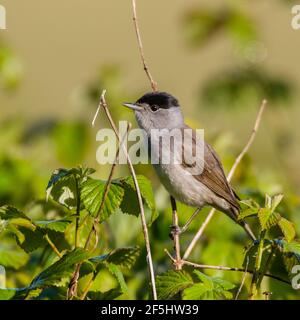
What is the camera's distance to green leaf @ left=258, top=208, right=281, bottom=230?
97.8 inches

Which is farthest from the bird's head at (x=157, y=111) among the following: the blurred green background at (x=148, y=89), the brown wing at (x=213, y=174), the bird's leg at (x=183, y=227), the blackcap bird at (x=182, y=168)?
the bird's leg at (x=183, y=227)

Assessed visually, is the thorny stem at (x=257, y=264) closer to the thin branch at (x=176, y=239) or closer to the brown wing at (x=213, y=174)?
the thin branch at (x=176, y=239)

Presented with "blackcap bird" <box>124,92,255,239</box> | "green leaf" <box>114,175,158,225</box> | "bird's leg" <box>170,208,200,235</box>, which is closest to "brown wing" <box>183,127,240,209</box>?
"blackcap bird" <box>124,92,255,239</box>

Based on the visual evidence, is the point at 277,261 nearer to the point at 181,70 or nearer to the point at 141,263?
the point at 141,263

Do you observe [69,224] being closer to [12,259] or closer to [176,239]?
[12,259]

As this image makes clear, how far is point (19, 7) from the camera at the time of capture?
12.2 metres

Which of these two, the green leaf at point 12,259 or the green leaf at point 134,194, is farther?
the green leaf at point 12,259

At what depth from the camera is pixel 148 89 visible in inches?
214

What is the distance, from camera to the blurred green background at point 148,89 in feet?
12.1

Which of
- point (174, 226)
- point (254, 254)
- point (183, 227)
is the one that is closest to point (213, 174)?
point (183, 227)

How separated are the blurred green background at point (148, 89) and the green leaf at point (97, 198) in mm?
544

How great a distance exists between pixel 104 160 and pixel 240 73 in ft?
9.00

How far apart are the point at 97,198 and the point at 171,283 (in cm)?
37
